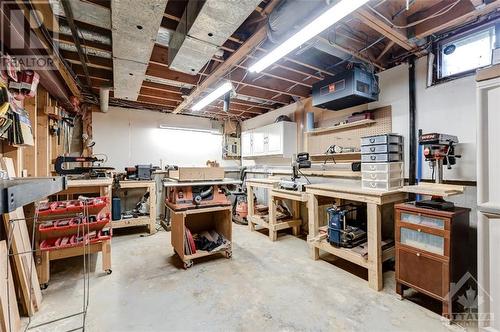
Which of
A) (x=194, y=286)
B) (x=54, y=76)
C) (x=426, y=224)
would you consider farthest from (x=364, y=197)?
(x=54, y=76)

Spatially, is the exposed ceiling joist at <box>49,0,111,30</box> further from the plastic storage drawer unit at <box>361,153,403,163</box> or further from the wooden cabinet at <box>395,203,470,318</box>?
the wooden cabinet at <box>395,203,470,318</box>

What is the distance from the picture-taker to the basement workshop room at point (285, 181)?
5.55 feet

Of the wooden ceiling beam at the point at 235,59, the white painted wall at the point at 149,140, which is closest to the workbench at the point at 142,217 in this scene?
the white painted wall at the point at 149,140

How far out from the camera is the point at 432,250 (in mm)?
1896

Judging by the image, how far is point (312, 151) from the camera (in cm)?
409

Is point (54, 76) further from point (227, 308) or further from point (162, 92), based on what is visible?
point (227, 308)

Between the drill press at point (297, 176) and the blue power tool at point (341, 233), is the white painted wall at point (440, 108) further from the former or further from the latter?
the drill press at point (297, 176)

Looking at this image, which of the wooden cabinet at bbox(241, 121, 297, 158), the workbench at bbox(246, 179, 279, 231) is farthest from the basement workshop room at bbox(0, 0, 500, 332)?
the wooden cabinet at bbox(241, 121, 297, 158)

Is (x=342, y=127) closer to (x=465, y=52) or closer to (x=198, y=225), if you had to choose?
(x=465, y=52)

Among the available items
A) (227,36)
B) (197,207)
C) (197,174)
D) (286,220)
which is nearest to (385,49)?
(227,36)

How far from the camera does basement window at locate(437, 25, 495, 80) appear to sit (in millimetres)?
2143

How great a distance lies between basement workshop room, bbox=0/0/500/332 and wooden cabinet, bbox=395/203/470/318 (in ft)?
0.04

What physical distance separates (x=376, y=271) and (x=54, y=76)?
13.7 ft

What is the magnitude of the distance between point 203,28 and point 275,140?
117 inches
